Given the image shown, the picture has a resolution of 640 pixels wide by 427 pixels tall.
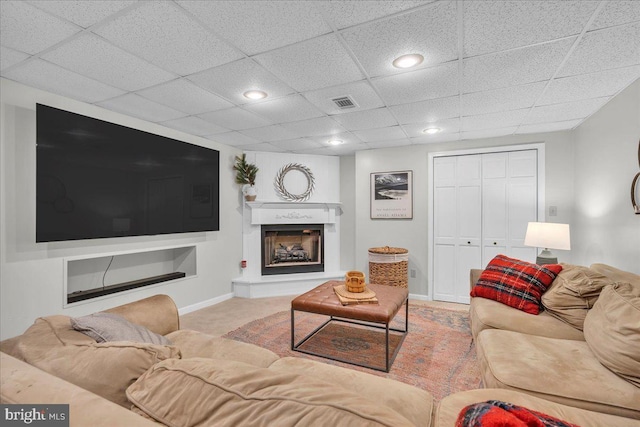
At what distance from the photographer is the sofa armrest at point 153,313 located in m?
1.73

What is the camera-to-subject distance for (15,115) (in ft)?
7.88

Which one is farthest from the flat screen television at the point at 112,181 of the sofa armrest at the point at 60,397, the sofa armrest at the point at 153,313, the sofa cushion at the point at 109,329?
the sofa armrest at the point at 60,397

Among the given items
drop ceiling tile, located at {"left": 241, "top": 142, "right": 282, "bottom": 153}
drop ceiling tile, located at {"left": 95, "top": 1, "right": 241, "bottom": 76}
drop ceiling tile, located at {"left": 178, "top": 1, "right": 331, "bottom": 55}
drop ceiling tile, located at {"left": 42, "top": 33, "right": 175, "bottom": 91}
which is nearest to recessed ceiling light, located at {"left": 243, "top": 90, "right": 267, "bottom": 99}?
drop ceiling tile, located at {"left": 95, "top": 1, "right": 241, "bottom": 76}

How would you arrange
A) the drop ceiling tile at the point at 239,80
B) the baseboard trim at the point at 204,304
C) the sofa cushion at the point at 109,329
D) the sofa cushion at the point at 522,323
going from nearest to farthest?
the sofa cushion at the point at 109,329, the sofa cushion at the point at 522,323, the drop ceiling tile at the point at 239,80, the baseboard trim at the point at 204,304

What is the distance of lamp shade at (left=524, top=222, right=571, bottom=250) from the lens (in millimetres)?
3008

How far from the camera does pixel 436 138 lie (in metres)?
4.10

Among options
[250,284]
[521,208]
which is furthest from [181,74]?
[521,208]

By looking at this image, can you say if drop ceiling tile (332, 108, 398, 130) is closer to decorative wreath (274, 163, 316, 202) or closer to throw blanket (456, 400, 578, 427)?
decorative wreath (274, 163, 316, 202)

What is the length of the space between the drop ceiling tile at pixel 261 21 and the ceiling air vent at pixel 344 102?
94 cm

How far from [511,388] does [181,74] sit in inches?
111

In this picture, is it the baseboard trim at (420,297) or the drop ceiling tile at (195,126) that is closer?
the drop ceiling tile at (195,126)

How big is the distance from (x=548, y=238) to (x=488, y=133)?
151cm

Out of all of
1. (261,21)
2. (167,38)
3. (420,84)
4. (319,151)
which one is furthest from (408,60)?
(319,151)

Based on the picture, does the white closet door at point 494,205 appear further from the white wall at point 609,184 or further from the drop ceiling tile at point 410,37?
the drop ceiling tile at point 410,37
